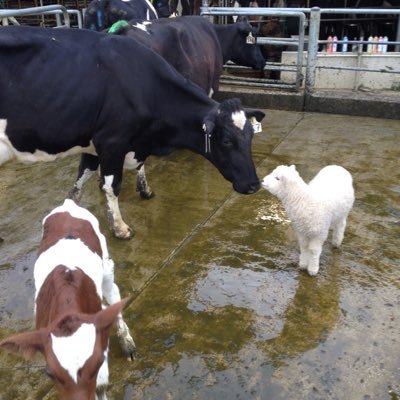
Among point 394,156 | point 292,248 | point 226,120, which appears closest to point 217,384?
point 292,248

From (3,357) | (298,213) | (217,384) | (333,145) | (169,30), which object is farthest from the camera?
(333,145)

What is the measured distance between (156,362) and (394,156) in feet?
13.5

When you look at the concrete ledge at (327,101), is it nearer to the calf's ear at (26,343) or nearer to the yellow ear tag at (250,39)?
the yellow ear tag at (250,39)

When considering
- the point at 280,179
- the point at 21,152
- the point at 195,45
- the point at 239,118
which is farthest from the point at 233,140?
the point at 195,45

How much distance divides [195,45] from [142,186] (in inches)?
86.7

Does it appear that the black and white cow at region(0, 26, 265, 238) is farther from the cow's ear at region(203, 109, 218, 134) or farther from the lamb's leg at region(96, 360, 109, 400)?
the lamb's leg at region(96, 360, 109, 400)

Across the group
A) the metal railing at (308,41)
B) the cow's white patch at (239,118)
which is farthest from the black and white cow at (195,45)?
the cow's white patch at (239,118)

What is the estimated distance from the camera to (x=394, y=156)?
Answer: 5.83 meters

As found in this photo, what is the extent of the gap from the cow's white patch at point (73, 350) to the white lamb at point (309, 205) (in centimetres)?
202

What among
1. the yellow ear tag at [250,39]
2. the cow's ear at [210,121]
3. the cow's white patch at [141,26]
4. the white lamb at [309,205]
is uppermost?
the cow's white patch at [141,26]

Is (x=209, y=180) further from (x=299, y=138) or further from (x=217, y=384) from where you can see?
(x=217, y=384)

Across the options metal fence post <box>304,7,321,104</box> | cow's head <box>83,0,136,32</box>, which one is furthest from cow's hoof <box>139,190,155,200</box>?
metal fence post <box>304,7,321,104</box>

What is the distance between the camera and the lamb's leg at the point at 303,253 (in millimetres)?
3686

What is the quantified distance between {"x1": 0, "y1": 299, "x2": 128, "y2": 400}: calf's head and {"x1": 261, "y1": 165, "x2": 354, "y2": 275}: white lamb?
198cm
